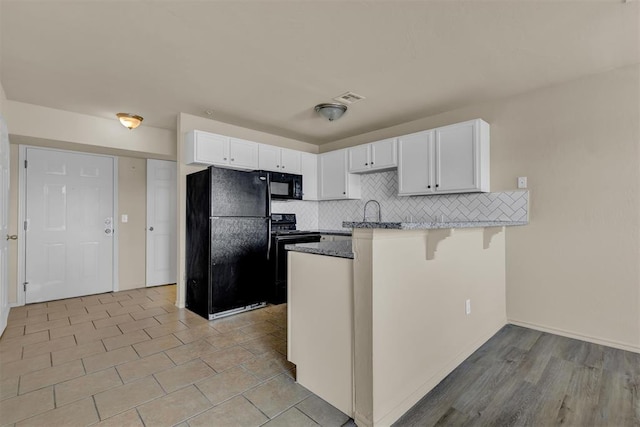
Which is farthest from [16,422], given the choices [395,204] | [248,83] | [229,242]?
[395,204]

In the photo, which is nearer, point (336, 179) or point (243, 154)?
point (243, 154)

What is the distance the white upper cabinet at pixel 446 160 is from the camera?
314 cm

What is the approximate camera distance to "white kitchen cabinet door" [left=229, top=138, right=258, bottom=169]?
12.9ft

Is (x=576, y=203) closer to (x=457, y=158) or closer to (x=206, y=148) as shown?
(x=457, y=158)

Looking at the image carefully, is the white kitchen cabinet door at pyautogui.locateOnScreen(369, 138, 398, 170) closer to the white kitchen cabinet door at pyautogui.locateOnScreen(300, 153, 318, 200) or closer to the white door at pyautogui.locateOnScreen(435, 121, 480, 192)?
the white door at pyautogui.locateOnScreen(435, 121, 480, 192)

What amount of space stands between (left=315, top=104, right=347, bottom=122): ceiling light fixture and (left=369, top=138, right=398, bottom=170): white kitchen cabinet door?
739 millimetres

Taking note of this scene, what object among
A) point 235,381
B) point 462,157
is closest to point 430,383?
point 235,381

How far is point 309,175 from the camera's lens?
15.8 ft

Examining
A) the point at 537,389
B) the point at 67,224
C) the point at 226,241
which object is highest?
the point at 67,224

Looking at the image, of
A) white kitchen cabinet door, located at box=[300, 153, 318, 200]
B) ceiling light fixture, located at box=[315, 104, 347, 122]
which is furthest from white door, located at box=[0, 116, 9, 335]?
white kitchen cabinet door, located at box=[300, 153, 318, 200]

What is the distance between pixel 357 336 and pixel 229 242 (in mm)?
2214

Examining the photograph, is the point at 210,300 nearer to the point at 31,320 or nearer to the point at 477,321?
the point at 31,320

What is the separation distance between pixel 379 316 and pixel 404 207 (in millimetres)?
A: 2706

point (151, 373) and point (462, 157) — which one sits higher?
point (462, 157)
